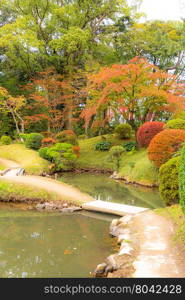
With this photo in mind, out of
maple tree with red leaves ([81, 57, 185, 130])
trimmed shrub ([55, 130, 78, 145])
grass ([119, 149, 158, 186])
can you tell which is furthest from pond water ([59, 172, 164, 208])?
maple tree with red leaves ([81, 57, 185, 130])

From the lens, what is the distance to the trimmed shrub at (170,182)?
22.4 ft

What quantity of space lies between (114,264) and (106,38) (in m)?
18.4

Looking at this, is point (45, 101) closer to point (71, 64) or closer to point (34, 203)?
point (71, 64)

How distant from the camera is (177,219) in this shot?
5.94 meters

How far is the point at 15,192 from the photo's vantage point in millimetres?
8586

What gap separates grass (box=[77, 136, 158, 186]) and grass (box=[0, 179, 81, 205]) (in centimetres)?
506

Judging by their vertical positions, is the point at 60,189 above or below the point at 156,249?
below

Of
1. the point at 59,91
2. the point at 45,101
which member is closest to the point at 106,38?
the point at 59,91

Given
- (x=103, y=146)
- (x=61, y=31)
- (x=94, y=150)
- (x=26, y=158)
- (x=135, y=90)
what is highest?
(x=61, y=31)

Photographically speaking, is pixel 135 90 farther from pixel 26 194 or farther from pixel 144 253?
pixel 144 253

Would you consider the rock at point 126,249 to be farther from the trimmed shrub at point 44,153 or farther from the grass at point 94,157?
the grass at point 94,157

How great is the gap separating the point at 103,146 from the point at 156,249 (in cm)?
1287

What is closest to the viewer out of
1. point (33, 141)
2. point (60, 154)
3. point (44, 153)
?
point (60, 154)

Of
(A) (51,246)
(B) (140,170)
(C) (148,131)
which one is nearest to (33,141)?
(C) (148,131)
